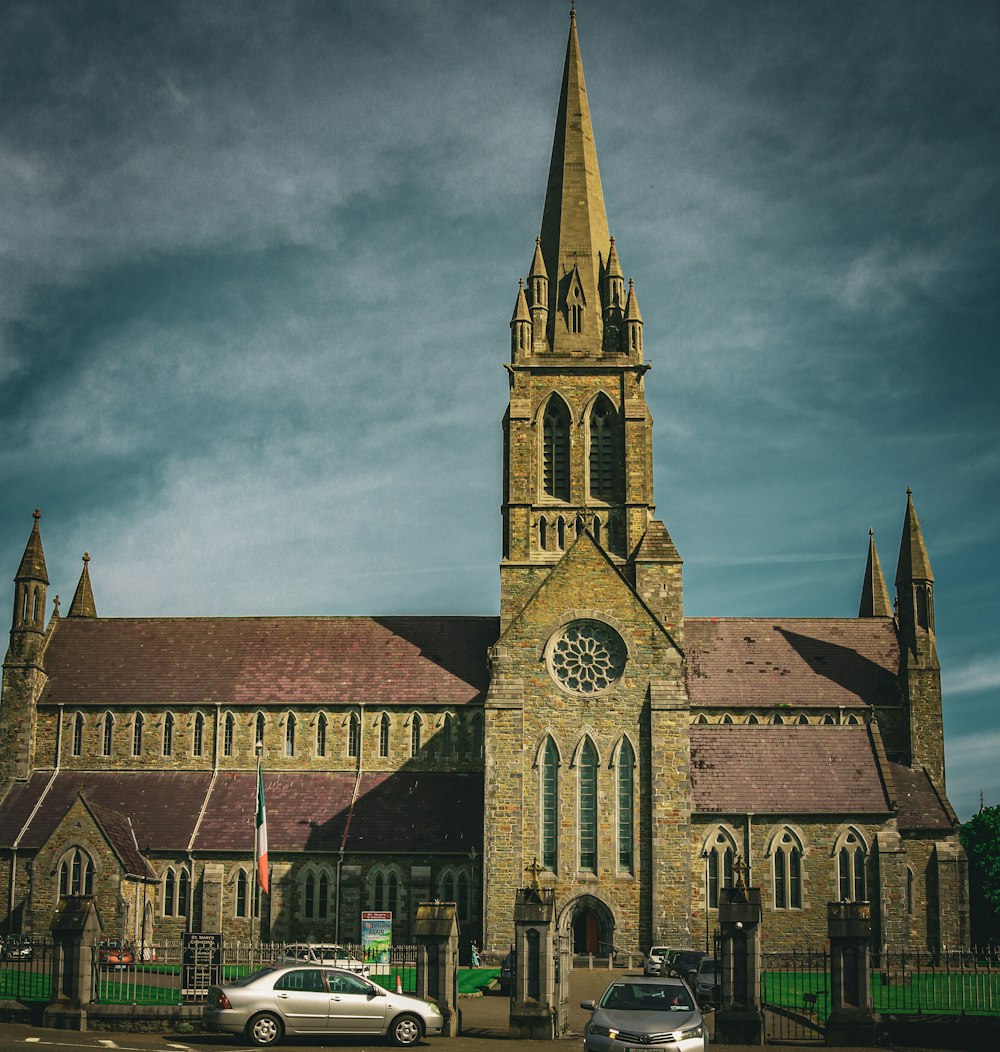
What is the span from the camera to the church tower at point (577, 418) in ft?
207

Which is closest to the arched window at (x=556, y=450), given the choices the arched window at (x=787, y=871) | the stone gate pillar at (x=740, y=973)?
the arched window at (x=787, y=871)

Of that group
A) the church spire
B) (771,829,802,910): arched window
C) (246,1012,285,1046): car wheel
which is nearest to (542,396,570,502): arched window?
the church spire

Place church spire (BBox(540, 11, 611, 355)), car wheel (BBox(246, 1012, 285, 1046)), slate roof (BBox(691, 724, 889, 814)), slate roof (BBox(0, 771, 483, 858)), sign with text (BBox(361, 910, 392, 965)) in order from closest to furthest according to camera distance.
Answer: car wheel (BBox(246, 1012, 285, 1046))
sign with text (BBox(361, 910, 392, 965))
slate roof (BBox(691, 724, 889, 814))
slate roof (BBox(0, 771, 483, 858))
church spire (BBox(540, 11, 611, 355))

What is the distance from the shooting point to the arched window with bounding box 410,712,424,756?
61438 mm

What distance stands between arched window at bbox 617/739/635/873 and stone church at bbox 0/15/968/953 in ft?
0.31

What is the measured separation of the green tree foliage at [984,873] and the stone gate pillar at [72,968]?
190 feet

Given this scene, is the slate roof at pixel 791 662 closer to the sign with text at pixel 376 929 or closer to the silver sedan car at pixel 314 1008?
the sign with text at pixel 376 929

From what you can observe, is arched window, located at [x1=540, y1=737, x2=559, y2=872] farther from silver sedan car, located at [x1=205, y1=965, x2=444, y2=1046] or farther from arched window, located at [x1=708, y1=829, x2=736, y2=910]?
silver sedan car, located at [x1=205, y1=965, x2=444, y2=1046]

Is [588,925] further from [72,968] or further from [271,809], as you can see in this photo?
[72,968]

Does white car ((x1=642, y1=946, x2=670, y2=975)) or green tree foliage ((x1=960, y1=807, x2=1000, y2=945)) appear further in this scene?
green tree foliage ((x1=960, y1=807, x2=1000, y2=945))

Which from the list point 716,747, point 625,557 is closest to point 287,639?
point 625,557

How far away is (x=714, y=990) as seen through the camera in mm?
32250

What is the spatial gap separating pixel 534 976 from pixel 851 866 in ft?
90.8

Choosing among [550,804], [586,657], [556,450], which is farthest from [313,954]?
[556,450]
